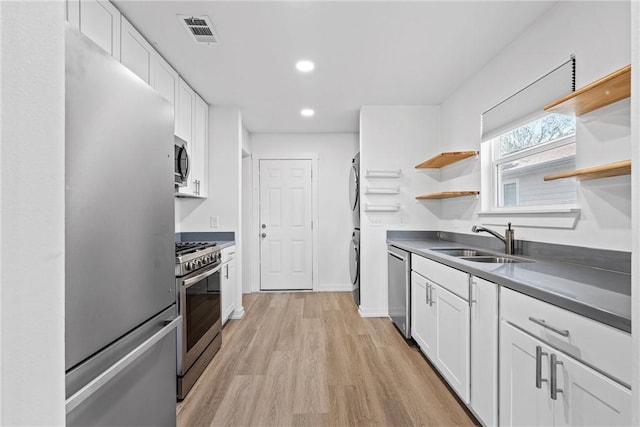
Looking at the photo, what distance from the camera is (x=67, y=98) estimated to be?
0.75 m

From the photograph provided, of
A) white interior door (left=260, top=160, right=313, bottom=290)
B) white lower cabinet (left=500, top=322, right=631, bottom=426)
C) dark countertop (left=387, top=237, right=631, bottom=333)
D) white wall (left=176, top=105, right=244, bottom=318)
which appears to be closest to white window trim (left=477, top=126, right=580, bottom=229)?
dark countertop (left=387, top=237, right=631, bottom=333)

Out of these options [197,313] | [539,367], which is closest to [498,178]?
[539,367]

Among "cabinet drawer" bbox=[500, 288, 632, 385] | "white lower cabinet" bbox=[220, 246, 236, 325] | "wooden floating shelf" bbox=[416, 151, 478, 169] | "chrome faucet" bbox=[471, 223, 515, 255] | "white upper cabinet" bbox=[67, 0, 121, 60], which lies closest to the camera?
"cabinet drawer" bbox=[500, 288, 632, 385]

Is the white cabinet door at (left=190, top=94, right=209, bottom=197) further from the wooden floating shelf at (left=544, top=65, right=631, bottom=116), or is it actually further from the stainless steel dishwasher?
the wooden floating shelf at (left=544, top=65, right=631, bottom=116)

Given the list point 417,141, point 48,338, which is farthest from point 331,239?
point 48,338

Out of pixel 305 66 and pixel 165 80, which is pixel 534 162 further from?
pixel 165 80

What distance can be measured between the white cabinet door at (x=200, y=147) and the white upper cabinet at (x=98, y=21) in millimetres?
1350

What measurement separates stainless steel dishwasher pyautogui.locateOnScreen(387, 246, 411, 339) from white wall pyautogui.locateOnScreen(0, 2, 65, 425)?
2.80 m

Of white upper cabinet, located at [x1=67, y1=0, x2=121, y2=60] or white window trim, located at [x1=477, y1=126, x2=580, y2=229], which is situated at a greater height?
white upper cabinet, located at [x1=67, y1=0, x2=121, y2=60]

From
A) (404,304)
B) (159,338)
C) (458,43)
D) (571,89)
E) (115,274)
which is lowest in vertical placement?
(404,304)

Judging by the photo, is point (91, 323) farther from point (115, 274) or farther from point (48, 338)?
point (48, 338)

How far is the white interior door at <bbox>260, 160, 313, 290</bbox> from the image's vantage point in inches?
194

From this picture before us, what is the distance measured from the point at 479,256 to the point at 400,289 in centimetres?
88

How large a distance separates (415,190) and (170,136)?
3.03 metres
